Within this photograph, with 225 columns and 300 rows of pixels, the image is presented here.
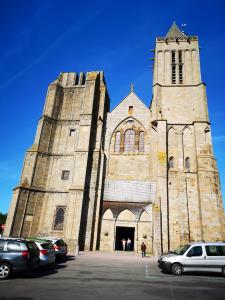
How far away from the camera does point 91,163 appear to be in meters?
21.9

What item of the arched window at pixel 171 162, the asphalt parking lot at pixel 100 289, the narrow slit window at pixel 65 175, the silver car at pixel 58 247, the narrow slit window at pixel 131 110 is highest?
the narrow slit window at pixel 131 110

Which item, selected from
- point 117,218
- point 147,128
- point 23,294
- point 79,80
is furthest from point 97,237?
point 79,80

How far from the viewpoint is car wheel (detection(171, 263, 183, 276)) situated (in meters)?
9.82

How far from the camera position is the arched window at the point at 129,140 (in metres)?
23.8

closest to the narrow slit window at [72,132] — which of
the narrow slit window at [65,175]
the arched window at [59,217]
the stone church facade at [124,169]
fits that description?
the stone church facade at [124,169]

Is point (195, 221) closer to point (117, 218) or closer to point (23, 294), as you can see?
point (117, 218)

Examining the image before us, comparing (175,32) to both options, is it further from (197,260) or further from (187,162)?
(197,260)

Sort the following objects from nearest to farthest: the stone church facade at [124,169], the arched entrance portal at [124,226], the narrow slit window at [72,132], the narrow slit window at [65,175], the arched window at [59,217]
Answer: the stone church facade at [124,169], the arched entrance portal at [124,226], the arched window at [59,217], the narrow slit window at [65,175], the narrow slit window at [72,132]

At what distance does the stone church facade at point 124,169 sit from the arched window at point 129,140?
12 cm

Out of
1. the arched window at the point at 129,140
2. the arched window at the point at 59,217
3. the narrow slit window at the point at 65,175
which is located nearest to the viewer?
the arched window at the point at 59,217

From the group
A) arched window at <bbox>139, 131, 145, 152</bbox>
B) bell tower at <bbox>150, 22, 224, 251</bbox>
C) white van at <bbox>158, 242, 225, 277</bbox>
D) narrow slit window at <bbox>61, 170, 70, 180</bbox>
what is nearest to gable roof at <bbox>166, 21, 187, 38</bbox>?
bell tower at <bbox>150, 22, 224, 251</bbox>

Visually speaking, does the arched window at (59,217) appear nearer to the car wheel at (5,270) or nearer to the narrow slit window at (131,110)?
the narrow slit window at (131,110)

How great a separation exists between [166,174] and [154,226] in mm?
4592

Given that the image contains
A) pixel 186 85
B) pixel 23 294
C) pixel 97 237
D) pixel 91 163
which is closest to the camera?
pixel 23 294
